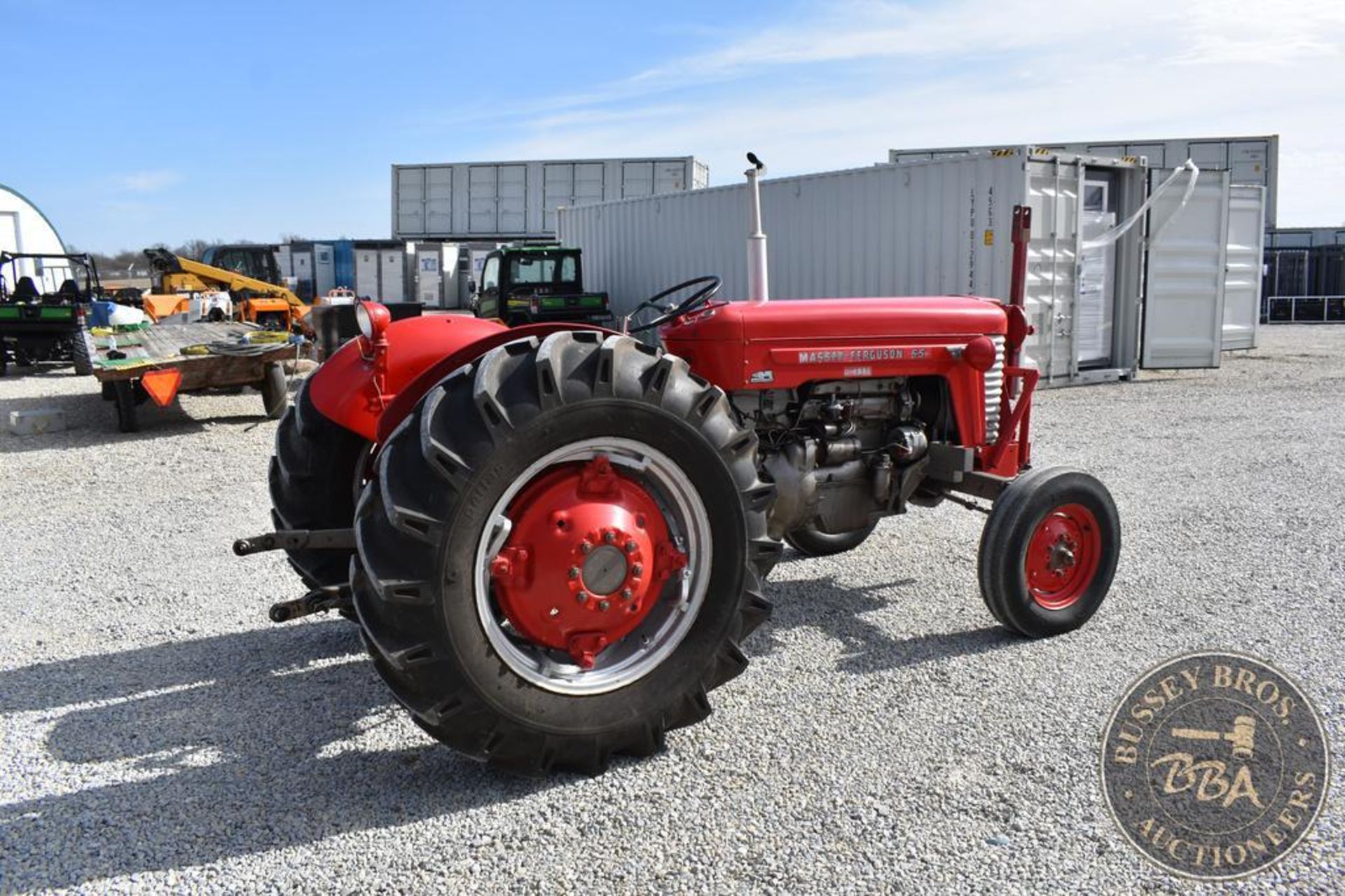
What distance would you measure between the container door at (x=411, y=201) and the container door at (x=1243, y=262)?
21.3m

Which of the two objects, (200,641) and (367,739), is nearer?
(367,739)

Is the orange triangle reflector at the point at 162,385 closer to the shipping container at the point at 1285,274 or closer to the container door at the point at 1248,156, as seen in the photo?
the container door at the point at 1248,156

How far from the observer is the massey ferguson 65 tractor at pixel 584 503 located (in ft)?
8.93

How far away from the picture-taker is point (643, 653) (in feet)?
10.1

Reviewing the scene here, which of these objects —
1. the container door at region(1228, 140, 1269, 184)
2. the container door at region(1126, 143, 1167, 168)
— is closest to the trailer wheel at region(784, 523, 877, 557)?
the container door at region(1126, 143, 1167, 168)

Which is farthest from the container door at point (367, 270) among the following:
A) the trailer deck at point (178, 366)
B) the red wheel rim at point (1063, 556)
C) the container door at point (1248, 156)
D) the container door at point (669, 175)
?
the red wheel rim at point (1063, 556)

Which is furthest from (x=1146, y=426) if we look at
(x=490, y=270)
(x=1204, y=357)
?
(x=490, y=270)

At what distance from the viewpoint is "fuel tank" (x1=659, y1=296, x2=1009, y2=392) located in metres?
3.85

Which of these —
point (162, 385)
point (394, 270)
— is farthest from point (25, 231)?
point (162, 385)

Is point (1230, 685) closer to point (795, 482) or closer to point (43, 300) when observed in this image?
point (795, 482)

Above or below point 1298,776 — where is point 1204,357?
above

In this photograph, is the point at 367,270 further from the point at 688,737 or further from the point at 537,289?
the point at 688,737

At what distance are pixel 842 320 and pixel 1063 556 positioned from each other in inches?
52.0

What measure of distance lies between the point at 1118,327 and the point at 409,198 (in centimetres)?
2193
